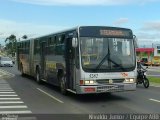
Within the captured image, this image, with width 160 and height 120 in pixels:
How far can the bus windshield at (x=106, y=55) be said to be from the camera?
50.4ft

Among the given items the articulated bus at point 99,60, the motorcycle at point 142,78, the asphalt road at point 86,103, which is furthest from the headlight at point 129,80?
the motorcycle at point 142,78

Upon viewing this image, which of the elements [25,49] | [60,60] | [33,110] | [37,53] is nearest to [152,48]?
[25,49]

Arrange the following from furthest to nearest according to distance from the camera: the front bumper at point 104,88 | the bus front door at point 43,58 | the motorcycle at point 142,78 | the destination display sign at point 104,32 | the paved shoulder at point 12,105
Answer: the bus front door at point 43,58
the motorcycle at point 142,78
the destination display sign at point 104,32
the front bumper at point 104,88
the paved shoulder at point 12,105

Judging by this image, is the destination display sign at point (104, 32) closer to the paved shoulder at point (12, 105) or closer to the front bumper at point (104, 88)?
the front bumper at point (104, 88)

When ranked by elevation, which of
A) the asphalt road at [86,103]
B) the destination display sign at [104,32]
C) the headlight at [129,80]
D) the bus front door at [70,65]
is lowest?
the asphalt road at [86,103]

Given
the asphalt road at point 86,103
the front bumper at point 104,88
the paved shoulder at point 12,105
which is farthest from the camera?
the front bumper at point 104,88

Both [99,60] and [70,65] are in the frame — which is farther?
[70,65]

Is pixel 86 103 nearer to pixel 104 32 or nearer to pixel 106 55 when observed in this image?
pixel 106 55

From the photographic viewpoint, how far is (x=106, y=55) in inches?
610

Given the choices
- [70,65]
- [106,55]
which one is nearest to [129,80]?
[106,55]

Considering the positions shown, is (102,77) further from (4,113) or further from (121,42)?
(4,113)

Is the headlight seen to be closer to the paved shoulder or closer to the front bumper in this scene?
the front bumper

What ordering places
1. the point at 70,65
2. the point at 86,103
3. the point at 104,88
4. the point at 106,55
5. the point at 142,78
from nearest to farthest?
the point at 86,103 → the point at 104,88 → the point at 106,55 → the point at 70,65 → the point at 142,78

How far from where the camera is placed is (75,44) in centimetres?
1527
